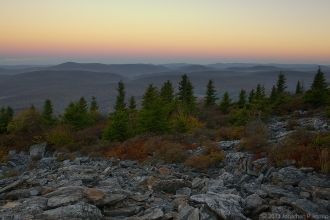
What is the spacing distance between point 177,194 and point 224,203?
304cm

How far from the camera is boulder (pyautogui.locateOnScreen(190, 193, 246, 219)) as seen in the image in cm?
1108

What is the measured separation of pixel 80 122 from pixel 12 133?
8.07 meters

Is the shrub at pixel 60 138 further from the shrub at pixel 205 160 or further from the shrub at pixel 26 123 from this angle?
the shrub at pixel 205 160

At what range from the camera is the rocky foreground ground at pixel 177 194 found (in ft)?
37.6

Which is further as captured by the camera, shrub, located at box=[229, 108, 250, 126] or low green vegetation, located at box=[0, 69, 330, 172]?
shrub, located at box=[229, 108, 250, 126]

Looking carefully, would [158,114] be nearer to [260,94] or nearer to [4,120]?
[260,94]

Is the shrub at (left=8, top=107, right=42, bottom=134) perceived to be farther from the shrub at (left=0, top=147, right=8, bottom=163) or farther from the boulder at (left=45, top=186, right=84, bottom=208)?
the boulder at (left=45, top=186, right=84, bottom=208)

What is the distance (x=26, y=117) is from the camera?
44.4m

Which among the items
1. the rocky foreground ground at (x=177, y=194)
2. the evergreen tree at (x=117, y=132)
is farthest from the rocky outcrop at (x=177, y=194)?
the evergreen tree at (x=117, y=132)

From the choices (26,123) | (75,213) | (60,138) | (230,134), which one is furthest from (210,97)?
(75,213)

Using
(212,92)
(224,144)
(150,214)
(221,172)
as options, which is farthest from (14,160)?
(212,92)

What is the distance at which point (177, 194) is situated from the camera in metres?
14.3

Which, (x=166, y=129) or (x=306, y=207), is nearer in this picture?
(x=306, y=207)

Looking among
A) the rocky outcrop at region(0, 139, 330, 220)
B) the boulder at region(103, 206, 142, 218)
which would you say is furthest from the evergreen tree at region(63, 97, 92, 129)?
the boulder at region(103, 206, 142, 218)
